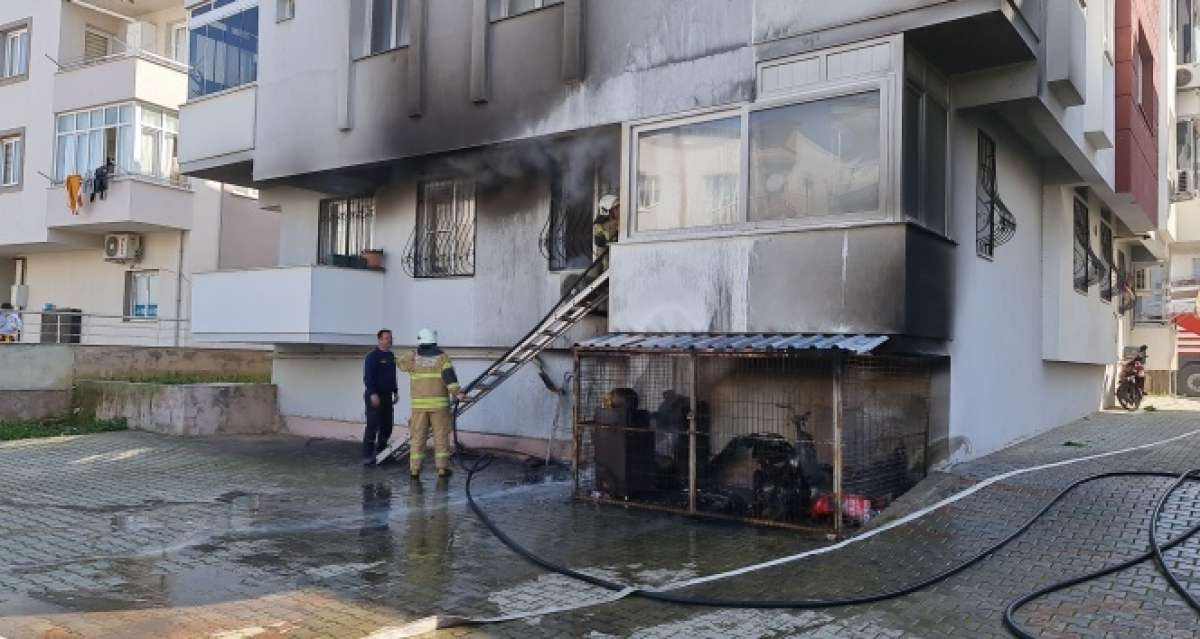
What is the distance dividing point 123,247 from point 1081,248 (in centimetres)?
2071

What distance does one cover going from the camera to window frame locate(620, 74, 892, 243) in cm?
775

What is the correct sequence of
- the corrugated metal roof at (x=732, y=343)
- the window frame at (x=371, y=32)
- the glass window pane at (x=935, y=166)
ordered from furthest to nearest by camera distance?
the window frame at (x=371, y=32), the glass window pane at (x=935, y=166), the corrugated metal roof at (x=732, y=343)

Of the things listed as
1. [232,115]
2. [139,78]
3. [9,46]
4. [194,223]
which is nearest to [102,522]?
[232,115]

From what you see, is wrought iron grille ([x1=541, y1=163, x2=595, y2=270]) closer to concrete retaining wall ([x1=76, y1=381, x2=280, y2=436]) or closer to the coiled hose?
the coiled hose

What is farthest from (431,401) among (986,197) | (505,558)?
(986,197)

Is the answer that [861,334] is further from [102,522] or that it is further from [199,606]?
[102,522]

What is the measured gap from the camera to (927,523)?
734cm

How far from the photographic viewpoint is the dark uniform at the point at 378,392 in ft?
37.6

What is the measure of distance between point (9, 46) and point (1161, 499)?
2733cm

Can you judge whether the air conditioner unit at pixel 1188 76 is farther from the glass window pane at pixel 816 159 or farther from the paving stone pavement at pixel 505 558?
the glass window pane at pixel 816 159

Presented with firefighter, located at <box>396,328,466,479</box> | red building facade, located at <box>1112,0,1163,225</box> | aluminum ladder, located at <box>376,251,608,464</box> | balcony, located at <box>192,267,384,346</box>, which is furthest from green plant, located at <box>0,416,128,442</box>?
red building facade, located at <box>1112,0,1163,225</box>

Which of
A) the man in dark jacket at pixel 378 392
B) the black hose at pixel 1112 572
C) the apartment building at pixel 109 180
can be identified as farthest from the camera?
the apartment building at pixel 109 180

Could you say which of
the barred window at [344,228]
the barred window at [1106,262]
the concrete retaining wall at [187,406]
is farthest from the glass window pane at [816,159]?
the barred window at [1106,262]

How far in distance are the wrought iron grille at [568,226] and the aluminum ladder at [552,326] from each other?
58cm
